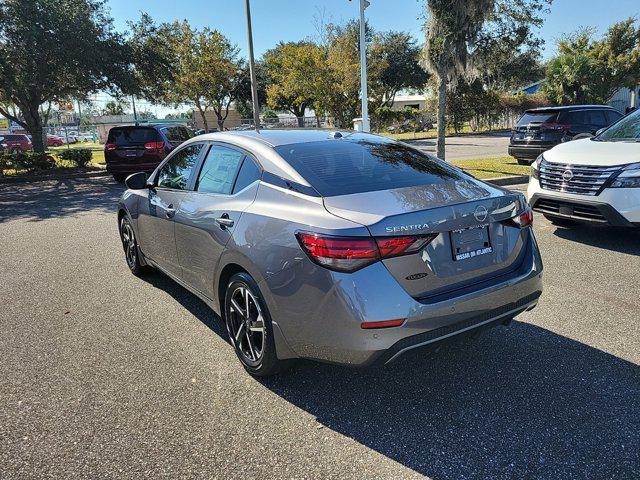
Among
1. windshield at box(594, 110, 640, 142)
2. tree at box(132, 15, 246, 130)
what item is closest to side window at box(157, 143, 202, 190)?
windshield at box(594, 110, 640, 142)

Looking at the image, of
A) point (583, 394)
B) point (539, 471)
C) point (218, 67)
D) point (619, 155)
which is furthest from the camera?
point (218, 67)

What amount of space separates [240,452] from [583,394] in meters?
2.05

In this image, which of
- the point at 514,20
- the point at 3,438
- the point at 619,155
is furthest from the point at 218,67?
the point at 3,438

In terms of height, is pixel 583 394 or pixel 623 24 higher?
pixel 623 24

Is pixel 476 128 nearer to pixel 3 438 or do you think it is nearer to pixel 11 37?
pixel 11 37

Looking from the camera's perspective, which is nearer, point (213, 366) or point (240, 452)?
point (240, 452)

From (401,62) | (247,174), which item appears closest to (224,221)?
(247,174)

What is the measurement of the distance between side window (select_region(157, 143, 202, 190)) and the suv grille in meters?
4.43

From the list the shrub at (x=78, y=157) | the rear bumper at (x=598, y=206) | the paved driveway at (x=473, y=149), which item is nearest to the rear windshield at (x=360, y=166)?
the rear bumper at (x=598, y=206)

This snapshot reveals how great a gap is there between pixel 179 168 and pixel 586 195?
4.58m

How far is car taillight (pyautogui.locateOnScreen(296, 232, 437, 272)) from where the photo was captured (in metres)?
2.47

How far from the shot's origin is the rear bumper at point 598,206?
535 cm

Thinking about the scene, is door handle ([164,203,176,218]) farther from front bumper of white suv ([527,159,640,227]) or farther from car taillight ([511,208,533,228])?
front bumper of white suv ([527,159,640,227])

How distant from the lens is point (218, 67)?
3130 cm
